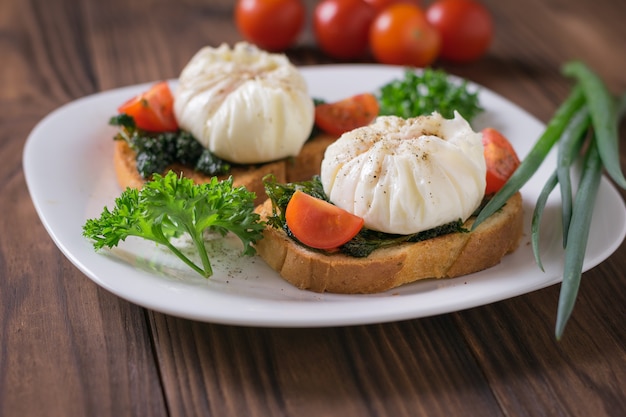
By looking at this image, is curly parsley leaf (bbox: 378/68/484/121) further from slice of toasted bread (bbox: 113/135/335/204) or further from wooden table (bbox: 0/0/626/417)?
wooden table (bbox: 0/0/626/417)

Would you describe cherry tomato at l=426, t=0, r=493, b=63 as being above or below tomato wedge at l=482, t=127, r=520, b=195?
below

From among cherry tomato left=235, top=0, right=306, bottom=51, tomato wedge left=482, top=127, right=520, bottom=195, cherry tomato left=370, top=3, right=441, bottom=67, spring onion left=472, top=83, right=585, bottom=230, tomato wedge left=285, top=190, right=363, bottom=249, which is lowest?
cherry tomato left=235, top=0, right=306, bottom=51

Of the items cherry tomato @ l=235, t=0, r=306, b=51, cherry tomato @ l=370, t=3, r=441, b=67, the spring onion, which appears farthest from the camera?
cherry tomato @ l=235, t=0, r=306, b=51

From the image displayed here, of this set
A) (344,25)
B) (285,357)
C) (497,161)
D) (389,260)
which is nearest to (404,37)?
(344,25)

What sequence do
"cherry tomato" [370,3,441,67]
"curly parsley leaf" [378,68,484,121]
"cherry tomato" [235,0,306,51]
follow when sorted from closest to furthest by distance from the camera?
"curly parsley leaf" [378,68,484,121]
"cherry tomato" [370,3,441,67]
"cherry tomato" [235,0,306,51]

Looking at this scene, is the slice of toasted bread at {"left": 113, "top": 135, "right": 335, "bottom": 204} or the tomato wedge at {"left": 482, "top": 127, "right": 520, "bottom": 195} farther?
the slice of toasted bread at {"left": 113, "top": 135, "right": 335, "bottom": 204}

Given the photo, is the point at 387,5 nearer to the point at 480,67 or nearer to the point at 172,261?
the point at 480,67

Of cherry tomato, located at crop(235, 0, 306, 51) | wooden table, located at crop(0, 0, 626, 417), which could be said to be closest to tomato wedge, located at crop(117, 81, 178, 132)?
wooden table, located at crop(0, 0, 626, 417)
